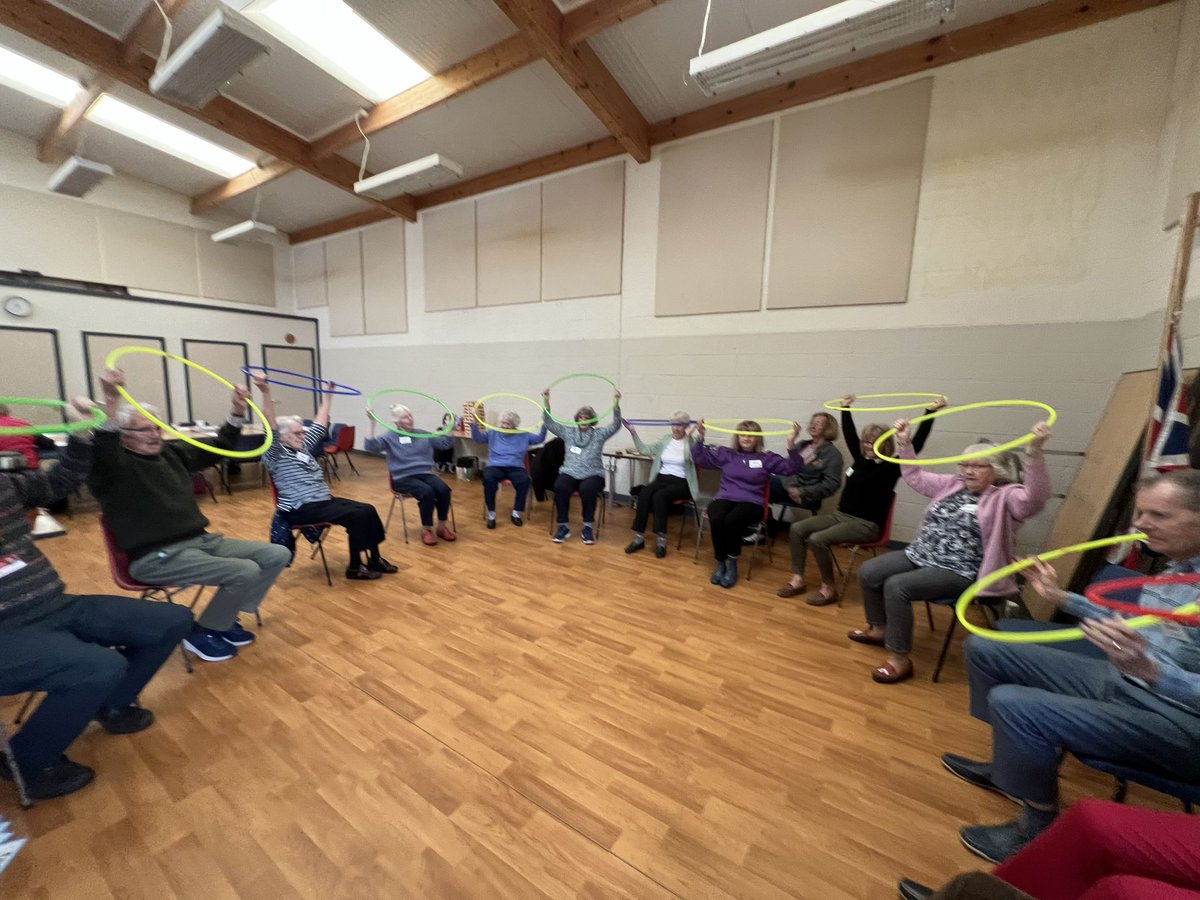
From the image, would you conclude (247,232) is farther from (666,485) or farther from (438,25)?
(666,485)

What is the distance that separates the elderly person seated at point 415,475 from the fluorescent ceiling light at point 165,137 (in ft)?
18.1

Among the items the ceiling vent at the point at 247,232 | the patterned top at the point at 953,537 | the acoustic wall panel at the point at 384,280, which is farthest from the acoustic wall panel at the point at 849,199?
the ceiling vent at the point at 247,232

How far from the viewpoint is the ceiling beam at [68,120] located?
5265 mm

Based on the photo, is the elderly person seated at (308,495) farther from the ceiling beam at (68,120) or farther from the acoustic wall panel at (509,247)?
the ceiling beam at (68,120)

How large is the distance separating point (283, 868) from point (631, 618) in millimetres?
2080

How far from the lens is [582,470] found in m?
4.99

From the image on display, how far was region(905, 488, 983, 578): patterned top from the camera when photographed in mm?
2451

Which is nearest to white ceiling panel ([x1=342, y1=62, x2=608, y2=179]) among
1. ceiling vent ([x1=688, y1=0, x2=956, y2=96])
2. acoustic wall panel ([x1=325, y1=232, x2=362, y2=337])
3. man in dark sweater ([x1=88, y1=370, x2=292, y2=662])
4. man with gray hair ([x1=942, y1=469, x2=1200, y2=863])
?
ceiling vent ([x1=688, y1=0, x2=956, y2=96])

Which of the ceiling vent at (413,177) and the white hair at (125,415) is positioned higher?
the ceiling vent at (413,177)

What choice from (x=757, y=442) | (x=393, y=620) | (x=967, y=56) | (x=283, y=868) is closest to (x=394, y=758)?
(x=283, y=868)

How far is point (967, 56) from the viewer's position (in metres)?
3.87

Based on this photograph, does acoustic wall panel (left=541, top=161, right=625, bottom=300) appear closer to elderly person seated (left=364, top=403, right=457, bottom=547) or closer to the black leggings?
elderly person seated (left=364, top=403, right=457, bottom=547)

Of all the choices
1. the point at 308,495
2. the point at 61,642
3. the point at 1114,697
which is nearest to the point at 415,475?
the point at 308,495

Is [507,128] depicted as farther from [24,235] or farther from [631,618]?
[24,235]
